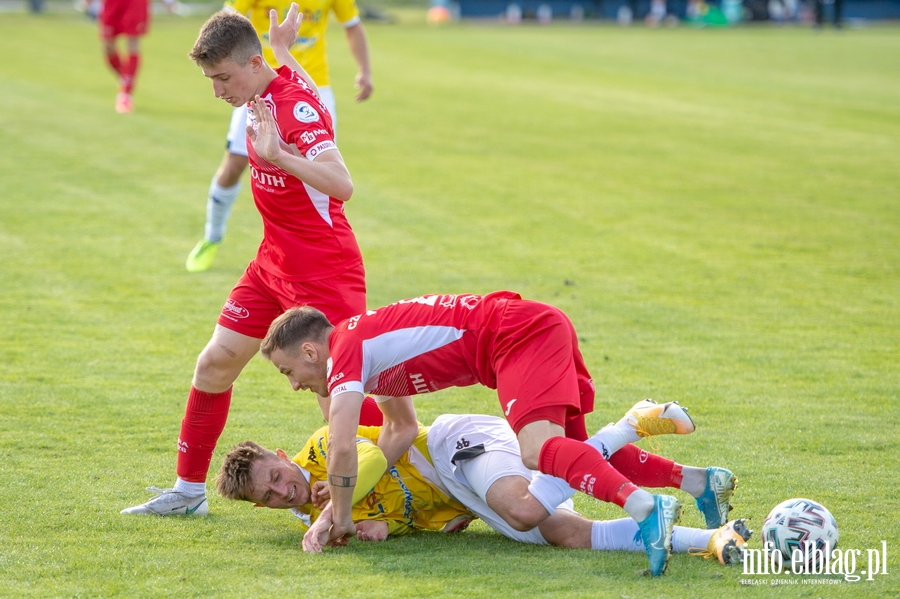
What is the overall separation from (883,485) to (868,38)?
113ft

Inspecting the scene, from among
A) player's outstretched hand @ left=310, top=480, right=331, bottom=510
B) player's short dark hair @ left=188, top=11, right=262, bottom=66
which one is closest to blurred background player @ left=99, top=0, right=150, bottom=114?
player's short dark hair @ left=188, top=11, right=262, bottom=66

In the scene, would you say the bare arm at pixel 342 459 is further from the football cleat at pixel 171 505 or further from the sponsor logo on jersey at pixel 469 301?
the football cleat at pixel 171 505

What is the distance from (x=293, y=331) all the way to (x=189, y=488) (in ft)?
3.78

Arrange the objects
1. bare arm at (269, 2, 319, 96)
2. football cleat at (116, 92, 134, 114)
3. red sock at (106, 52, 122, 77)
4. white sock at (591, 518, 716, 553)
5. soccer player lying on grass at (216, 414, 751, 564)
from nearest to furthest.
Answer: white sock at (591, 518, 716, 553) < soccer player lying on grass at (216, 414, 751, 564) < bare arm at (269, 2, 319, 96) < football cleat at (116, 92, 134, 114) < red sock at (106, 52, 122, 77)

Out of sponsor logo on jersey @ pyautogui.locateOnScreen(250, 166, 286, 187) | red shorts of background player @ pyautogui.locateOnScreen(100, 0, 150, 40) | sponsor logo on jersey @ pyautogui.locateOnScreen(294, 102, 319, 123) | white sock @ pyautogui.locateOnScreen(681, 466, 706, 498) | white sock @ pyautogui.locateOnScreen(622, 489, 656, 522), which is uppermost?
red shorts of background player @ pyautogui.locateOnScreen(100, 0, 150, 40)

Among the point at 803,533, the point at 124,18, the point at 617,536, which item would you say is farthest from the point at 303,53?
the point at 124,18

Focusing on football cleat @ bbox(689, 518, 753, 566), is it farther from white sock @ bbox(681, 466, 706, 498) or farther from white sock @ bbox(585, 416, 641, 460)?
white sock @ bbox(585, 416, 641, 460)

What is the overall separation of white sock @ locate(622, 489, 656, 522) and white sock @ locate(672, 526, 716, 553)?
40 cm

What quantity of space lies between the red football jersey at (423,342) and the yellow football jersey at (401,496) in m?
0.41

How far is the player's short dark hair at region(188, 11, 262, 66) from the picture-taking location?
488 cm

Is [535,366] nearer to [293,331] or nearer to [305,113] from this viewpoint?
[293,331]

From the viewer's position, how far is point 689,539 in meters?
4.60

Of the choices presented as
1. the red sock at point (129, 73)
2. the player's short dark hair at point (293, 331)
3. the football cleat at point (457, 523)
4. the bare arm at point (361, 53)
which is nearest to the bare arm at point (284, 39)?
the player's short dark hair at point (293, 331)

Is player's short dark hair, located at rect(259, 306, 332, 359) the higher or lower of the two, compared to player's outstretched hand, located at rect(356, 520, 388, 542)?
higher
